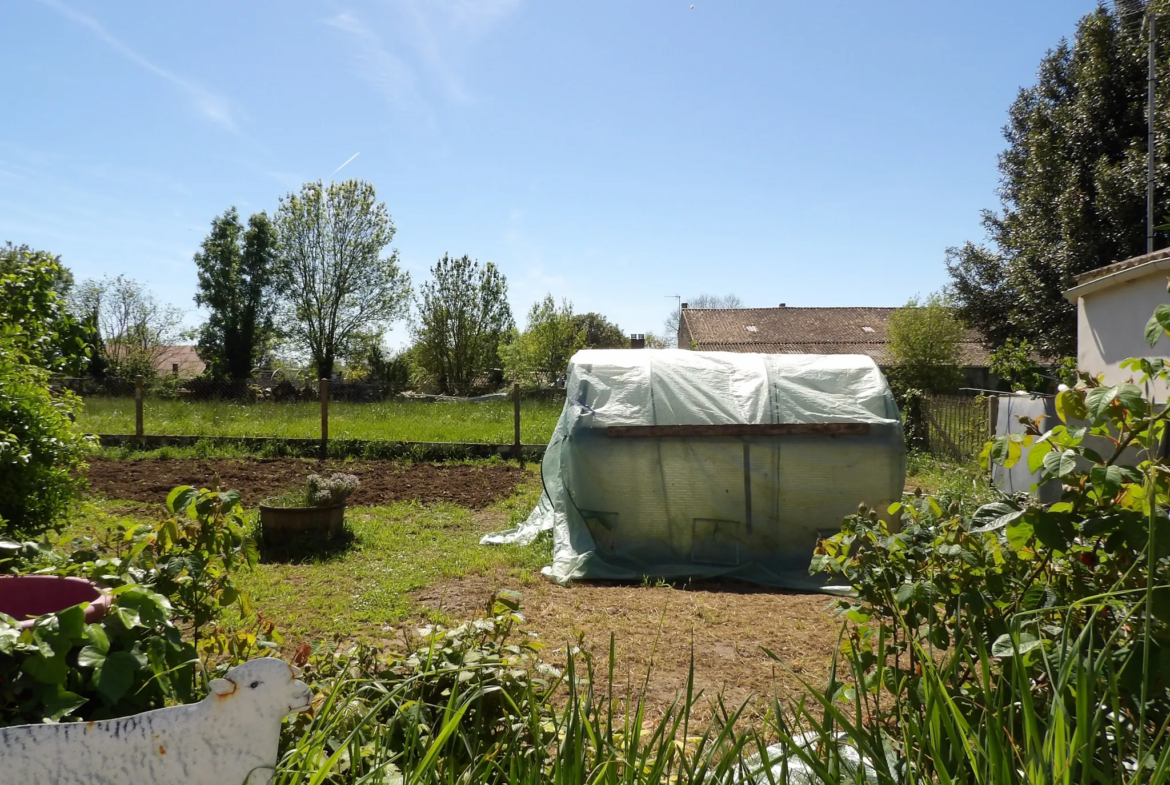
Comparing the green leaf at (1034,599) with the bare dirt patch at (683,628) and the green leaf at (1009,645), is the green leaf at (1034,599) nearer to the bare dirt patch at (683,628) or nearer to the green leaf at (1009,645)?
the green leaf at (1009,645)

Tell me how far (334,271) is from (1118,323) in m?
31.7

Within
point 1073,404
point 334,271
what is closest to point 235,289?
point 334,271

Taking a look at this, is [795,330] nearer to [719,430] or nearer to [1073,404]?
[719,430]

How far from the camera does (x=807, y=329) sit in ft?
108

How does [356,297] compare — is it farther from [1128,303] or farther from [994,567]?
[994,567]

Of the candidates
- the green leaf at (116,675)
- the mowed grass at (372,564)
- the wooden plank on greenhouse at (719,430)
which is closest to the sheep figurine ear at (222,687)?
the green leaf at (116,675)

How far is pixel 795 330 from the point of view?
32.9 metres

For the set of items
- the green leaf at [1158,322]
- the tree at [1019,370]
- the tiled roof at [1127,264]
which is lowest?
the green leaf at [1158,322]

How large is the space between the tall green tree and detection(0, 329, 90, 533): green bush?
1580 cm

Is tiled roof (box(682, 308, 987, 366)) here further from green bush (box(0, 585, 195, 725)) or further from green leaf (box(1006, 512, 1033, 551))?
green bush (box(0, 585, 195, 725))

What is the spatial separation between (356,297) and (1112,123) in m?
28.6

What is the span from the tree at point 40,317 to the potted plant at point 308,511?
198 centimetres

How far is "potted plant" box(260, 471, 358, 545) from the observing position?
6.94 m

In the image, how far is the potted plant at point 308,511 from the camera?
22.8ft
